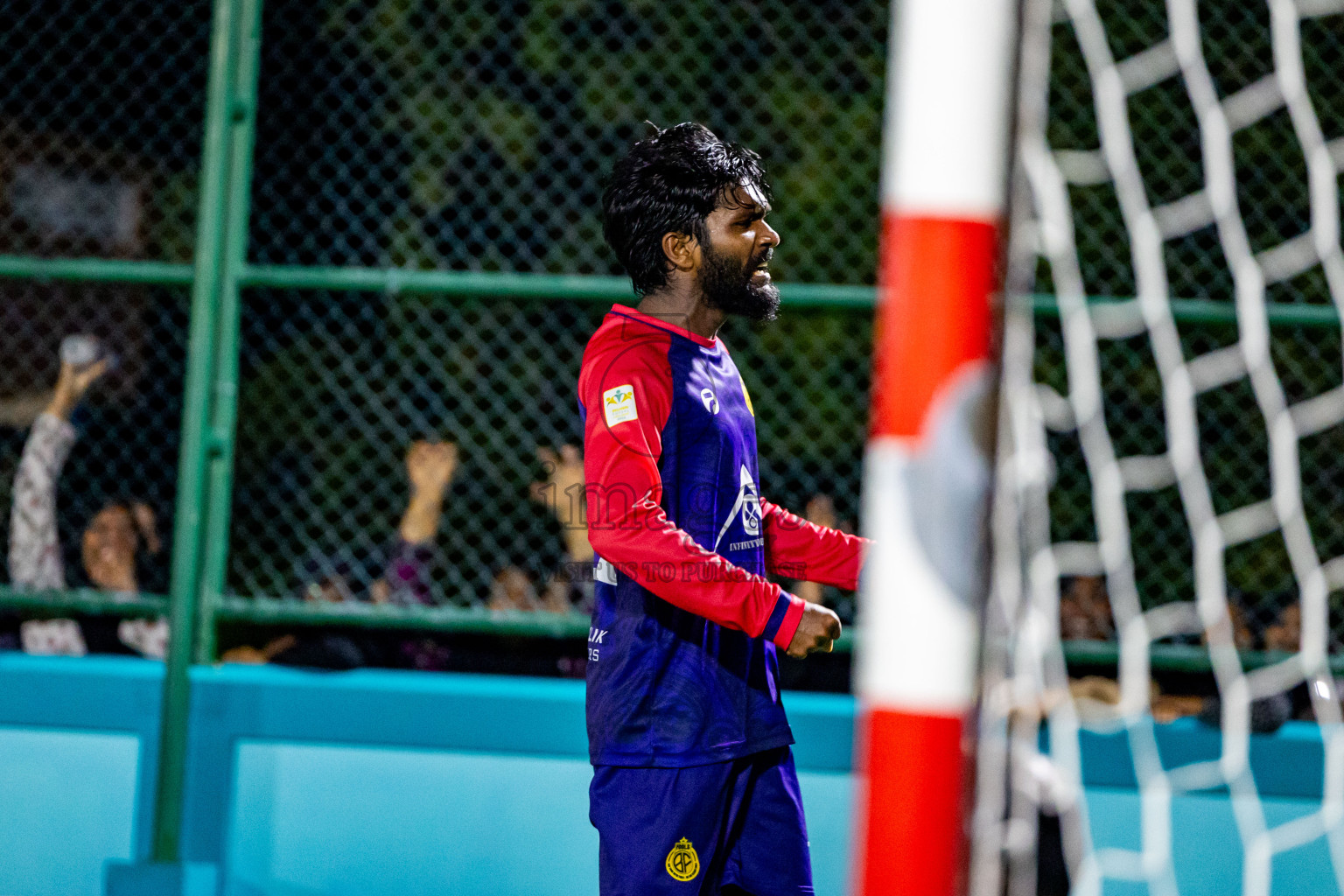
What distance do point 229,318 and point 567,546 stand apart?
124cm

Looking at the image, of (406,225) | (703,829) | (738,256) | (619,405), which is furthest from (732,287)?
(406,225)

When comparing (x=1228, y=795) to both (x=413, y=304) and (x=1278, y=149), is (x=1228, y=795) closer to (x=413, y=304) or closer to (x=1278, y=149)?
(x=1278, y=149)

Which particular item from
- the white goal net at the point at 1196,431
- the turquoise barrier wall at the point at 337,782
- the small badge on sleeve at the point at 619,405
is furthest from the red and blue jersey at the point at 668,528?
the turquoise barrier wall at the point at 337,782

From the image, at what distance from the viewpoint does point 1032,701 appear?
182cm

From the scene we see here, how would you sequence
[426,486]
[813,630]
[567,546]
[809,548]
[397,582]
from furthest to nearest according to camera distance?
[567,546] → [426,486] → [397,582] → [809,548] → [813,630]

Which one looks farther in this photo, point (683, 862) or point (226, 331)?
point (226, 331)

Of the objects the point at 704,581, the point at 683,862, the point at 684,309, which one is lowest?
the point at 683,862

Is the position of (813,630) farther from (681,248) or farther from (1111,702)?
(1111,702)

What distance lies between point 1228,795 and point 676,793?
1874 millimetres

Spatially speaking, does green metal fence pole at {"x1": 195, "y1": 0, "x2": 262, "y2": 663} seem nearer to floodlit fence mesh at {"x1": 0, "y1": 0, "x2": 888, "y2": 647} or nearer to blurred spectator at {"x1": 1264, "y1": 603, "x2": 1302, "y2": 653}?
floodlit fence mesh at {"x1": 0, "y1": 0, "x2": 888, "y2": 647}

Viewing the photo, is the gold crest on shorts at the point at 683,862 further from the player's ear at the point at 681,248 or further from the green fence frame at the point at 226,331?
the green fence frame at the point at 226,331

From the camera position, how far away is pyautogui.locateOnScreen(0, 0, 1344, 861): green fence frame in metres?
3.22

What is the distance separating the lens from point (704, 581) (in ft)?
5.60

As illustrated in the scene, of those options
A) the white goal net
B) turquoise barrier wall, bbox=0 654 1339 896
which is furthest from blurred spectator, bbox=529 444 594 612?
the white goal net
